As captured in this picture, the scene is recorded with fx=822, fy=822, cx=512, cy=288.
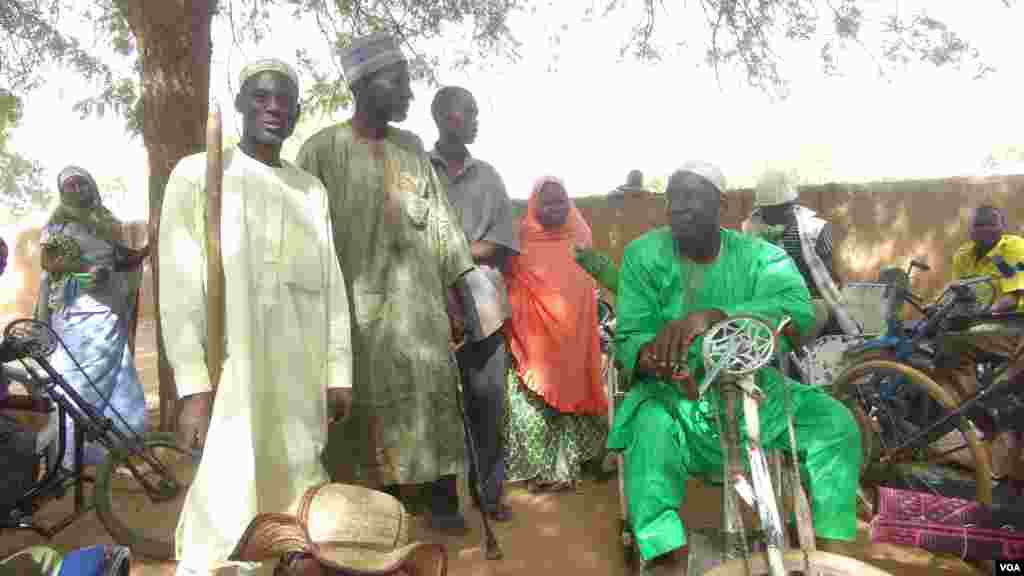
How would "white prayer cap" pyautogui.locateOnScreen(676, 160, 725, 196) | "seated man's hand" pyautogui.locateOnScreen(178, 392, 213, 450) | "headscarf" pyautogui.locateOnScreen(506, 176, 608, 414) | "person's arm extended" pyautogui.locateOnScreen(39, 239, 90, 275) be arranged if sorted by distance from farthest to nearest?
"person's arm extended" pyautogui.locateOnScreen(39, 239, 90, 275) → "headscarf" pyautogui.locateOnScreen(506, 176, 608, 414) → "white prayer cap" pyautogui.locateOnScreen(676, 160, 725, 196) → "seated man's hand" pyautogui.locateOnScreen(178, 392, 213, 450)

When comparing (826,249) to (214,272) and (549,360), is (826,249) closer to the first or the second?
(549,360)

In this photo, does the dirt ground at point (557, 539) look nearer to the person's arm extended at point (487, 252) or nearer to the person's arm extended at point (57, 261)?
the person's arm extended at point (487, 252)

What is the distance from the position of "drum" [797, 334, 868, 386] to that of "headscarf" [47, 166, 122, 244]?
4.78 meters

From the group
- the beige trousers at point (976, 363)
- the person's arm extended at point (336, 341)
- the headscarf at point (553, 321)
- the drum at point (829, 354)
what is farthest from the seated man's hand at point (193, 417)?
the drum at point (829, 354)

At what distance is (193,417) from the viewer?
2578mm

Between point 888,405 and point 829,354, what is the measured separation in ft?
1.93

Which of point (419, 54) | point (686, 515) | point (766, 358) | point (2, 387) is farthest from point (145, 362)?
point (766, 358)

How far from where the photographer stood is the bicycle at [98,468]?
4098 mm

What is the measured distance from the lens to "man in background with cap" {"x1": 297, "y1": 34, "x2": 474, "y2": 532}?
3.46 metres

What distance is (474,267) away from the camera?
3.71m

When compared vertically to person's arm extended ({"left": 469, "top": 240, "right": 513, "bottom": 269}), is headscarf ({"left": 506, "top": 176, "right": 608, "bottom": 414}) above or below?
below

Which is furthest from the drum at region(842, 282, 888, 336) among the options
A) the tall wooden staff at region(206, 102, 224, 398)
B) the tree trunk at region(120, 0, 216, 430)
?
the tree trunk at region(120, 0, 216, 430)

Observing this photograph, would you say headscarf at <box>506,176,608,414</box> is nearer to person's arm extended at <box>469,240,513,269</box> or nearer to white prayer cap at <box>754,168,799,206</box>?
person's arm extended at <box>469,240,513,269</box>

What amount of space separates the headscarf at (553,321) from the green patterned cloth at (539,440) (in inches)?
3.5
